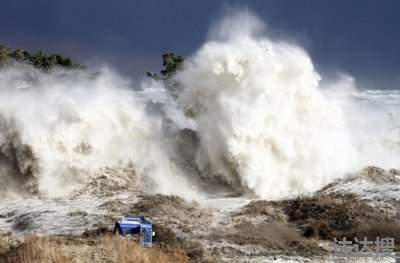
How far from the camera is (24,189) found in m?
22.7

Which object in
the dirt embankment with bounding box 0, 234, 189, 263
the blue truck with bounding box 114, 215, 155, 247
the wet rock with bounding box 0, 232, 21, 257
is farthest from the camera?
the blue truck with bounding box 114, 215, 155, 247

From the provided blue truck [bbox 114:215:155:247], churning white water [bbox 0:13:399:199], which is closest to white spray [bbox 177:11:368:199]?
churning white water [bbox 0:13:399:199]

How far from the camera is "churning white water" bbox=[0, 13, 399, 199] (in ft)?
76.4

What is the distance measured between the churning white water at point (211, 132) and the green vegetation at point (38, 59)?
24158 mm

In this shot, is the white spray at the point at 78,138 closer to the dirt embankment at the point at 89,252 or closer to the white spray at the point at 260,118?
the white spray at the point at 260,118

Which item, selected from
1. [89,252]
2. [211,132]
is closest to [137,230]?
[89,252]

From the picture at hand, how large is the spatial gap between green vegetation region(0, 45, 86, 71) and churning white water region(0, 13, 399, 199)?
2416cm

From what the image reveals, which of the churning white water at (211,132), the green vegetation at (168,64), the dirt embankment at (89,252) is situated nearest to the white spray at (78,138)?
the churning white water at (211,132)

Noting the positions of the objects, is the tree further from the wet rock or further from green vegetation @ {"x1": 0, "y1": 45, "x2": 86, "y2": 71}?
the wet rock

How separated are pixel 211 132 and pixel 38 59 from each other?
2959 cm

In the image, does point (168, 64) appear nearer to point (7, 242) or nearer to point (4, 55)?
point (4, 55)

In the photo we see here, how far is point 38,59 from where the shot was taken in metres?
50.7

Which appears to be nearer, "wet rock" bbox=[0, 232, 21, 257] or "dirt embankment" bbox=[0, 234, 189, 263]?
"dirt embankment" bbox=[0, 234, 189, 263]

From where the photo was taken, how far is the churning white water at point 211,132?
2330cm
